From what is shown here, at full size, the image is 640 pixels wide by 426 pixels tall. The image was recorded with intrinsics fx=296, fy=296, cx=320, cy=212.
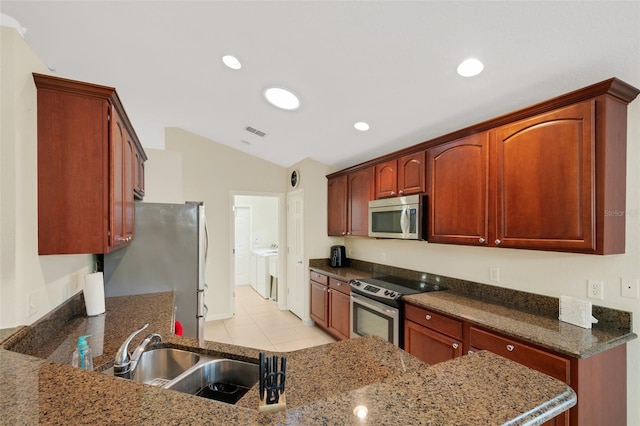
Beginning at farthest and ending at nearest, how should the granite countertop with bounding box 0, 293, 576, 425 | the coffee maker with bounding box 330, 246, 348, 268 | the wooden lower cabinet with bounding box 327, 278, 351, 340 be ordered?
1. the coffee maker with bounding box 330, 246, 348, 268
2. the wooden lower cabinet with bounding box 327, 278, 351, 340
3. the granite countertop with bounding box 0, 293, 576, 425

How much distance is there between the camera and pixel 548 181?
1838 mm

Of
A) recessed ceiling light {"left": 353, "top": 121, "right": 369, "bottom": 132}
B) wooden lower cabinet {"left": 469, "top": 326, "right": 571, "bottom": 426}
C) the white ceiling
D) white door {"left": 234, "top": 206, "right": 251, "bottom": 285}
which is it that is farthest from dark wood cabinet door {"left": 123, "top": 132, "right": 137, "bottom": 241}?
white door {"left": 234, "top": 206, "right": 251, "bottom": 285}

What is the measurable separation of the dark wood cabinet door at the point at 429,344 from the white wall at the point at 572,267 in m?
0.68

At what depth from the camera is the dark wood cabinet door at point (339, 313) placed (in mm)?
3412

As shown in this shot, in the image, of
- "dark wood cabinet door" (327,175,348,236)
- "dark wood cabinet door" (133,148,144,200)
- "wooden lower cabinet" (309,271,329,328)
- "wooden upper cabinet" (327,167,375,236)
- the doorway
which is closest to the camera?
"dark wood cabinet door" (133,148,144,200)

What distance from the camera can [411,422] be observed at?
57 centimetres

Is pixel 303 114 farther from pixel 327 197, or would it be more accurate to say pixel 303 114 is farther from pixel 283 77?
pixel 327 197

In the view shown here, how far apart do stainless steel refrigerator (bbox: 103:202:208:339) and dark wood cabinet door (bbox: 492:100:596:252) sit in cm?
248

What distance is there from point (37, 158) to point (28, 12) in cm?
124

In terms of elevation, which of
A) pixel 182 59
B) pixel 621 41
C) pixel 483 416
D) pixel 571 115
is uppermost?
pixel 182 59

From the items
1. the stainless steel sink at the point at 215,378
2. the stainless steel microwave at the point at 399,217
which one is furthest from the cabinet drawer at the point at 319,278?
the stainless steel sink at the point at 215,378

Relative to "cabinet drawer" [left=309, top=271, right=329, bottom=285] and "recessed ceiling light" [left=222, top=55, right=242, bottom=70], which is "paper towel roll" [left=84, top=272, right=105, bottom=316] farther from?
"cabinet drawer" [left=309, top=271, right=329, bottom=285]

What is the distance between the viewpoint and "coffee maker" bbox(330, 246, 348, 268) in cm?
424

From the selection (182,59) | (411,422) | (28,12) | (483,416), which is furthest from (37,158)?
(483,416)
